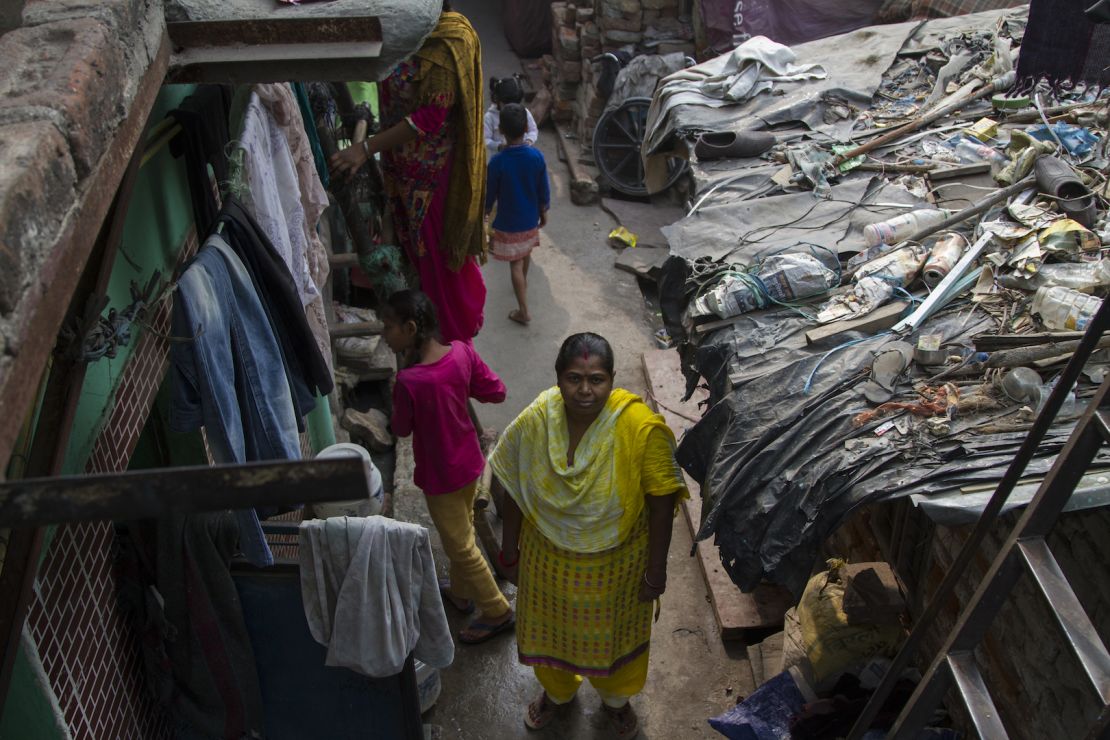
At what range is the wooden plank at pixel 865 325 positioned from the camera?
3.64 m

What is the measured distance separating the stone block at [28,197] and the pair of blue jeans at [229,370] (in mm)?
925

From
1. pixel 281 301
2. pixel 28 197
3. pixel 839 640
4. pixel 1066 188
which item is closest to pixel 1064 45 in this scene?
pixel 1066 188

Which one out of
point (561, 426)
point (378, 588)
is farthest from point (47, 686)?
point (561, 426)

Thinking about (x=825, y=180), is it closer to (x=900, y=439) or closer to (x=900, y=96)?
(x=900, y=96)

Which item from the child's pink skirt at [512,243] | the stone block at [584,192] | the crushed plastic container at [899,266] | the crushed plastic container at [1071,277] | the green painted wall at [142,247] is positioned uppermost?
the green painted wall at [142,247]

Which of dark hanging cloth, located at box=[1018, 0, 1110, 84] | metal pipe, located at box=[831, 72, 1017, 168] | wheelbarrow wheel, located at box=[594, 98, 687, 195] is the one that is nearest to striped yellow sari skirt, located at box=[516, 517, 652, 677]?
metal pipe, located at box=[831, 72, 1017, 168]

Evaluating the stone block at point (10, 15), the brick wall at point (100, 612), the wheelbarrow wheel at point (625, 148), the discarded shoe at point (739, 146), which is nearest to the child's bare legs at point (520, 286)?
the discarded shoe at point (739, 146)

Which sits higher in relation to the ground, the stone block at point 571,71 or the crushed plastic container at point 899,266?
the crushed plastic container at point 899,266

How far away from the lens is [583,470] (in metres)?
3.38

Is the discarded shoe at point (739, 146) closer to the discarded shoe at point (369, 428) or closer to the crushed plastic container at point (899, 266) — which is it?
the crushed plastic container at point (899, 266)

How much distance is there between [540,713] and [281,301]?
2255mm

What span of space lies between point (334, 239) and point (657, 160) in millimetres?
2509

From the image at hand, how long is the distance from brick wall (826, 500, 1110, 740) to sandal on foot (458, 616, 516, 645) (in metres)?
1.85

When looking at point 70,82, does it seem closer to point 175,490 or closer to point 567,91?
point 175,490
